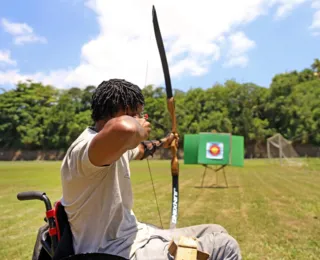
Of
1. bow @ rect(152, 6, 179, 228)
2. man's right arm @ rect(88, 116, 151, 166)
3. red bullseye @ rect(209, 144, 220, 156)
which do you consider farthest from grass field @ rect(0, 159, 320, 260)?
man's right arm @ rect(88, 116, 151, 166)

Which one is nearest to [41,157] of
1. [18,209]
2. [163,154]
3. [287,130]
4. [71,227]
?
[163,154]

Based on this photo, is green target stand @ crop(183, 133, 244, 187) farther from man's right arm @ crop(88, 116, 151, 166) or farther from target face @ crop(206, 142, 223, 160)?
man's right arm @ crop(88, 116, 151, 166)

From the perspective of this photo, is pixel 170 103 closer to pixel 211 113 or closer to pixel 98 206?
pixel 98 206

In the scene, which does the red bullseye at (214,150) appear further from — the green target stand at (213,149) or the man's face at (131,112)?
the man's face at (131,112)

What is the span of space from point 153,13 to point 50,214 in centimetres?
246

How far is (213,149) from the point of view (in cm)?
1328

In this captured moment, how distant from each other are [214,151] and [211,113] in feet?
92.9

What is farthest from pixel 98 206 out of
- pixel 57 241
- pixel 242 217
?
pixel 242 217

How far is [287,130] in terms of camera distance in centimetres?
4016

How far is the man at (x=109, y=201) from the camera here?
165 cm

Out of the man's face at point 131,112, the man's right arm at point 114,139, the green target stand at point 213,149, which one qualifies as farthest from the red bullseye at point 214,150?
the man's right arm at point 114,139

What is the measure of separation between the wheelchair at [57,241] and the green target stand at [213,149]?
1106cm

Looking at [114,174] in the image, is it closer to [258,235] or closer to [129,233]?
[129,233]

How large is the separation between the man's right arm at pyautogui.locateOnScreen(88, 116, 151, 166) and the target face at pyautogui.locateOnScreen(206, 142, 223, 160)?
38.4ft
